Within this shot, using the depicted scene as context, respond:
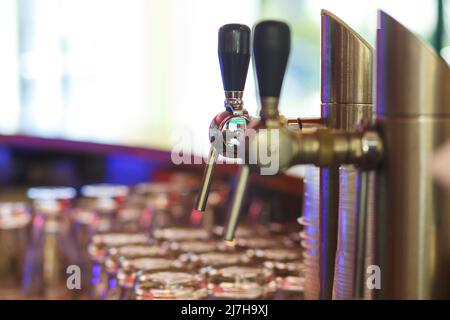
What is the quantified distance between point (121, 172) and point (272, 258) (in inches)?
167

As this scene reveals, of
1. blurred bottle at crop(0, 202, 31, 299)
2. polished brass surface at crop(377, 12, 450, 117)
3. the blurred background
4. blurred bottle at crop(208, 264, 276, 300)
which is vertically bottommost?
blurred bottle at crop(0, 202, 31, 299)

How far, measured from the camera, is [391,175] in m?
0.84

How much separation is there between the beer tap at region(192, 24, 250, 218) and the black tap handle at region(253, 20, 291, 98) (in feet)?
0.46

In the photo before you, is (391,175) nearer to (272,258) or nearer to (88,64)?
(272,258)

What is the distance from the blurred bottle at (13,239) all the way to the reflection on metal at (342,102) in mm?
2702

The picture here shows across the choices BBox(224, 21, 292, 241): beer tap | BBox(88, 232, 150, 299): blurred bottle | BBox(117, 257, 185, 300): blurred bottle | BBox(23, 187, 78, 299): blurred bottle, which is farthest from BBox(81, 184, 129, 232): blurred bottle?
BBox(224, 21, 292, 241): beer tap

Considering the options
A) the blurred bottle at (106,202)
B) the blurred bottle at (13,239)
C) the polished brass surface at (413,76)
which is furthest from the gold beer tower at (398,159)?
the blurred bottle at (13,239)

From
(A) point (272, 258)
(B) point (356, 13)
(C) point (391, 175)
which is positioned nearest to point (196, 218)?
(A) point (272, 258)

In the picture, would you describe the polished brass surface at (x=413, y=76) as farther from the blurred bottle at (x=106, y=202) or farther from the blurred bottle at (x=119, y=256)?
the blurred bottle at (x=106, y=202)

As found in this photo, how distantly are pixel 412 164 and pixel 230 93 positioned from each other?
31 centimetres

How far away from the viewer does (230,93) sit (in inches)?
41.5

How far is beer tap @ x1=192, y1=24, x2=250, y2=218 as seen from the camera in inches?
40.0

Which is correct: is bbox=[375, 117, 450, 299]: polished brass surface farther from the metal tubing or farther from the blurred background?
the blurred background

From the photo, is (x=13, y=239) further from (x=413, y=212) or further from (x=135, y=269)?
(x=413, y=212)
